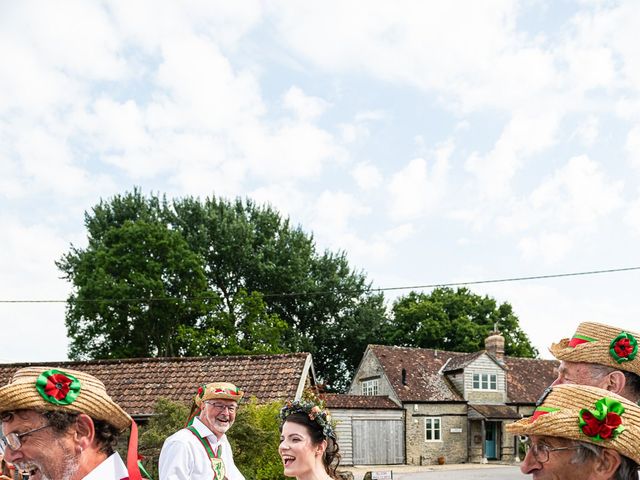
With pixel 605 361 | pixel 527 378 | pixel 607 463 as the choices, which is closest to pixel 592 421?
pixel 607 463

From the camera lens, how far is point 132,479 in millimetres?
3057

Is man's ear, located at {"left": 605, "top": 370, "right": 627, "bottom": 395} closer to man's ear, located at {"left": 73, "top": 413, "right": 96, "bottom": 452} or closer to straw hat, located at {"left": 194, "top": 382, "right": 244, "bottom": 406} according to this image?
man's ear, located at {"left": 73, "top": 413, "right": 96, "bottom": 452}

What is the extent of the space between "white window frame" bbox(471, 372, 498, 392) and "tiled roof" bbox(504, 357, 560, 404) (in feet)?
4.66

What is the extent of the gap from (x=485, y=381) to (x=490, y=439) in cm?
307

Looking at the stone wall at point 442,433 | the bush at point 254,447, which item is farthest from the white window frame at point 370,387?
the bush at point 254,447

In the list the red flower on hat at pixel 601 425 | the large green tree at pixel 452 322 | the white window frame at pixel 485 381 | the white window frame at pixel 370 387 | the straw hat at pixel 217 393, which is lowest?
the red flower on hat at pixel 601 425

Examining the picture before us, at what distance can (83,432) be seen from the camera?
2945 mm

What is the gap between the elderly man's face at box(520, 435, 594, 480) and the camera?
2625 mm

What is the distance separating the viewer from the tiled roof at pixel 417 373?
36812 millimetres

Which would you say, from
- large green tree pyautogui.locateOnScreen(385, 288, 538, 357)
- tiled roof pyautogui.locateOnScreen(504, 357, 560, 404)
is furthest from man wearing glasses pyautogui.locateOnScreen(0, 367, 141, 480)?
large green tree pyautogui.locateOnScreen(385, 288, 538, 357)

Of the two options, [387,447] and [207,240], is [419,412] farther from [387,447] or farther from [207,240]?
[207,240]

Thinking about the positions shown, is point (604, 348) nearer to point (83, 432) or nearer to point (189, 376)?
point (83, 432)

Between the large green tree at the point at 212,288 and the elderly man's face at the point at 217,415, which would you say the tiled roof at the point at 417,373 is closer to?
the large green tree at the point at 212,288

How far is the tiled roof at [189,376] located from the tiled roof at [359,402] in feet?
55.0
